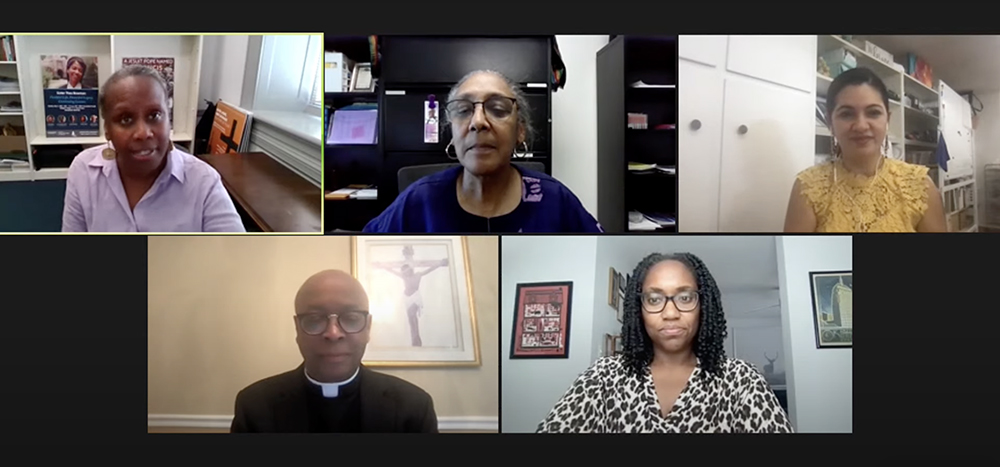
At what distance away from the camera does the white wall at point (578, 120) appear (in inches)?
142

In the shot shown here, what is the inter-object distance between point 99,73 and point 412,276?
155 cm

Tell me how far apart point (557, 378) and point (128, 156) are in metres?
2.01

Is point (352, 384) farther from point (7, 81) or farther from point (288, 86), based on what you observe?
point (7, 81)

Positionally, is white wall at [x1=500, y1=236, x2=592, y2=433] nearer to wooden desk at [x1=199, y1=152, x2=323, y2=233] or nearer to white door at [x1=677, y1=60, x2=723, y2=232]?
white door at [x1=677, y1=60, x2=723, y2=232]

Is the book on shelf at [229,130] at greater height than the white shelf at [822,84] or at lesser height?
lesser

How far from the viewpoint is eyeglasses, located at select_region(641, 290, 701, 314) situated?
12.0ft

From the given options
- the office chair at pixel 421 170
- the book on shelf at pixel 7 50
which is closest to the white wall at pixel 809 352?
the office chair at pixel 421 170

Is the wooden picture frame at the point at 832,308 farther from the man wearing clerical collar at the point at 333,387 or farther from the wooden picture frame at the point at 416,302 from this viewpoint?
the man wearing clerical collar at the point at 333,387

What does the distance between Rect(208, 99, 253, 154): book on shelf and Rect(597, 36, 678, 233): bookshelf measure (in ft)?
4.81

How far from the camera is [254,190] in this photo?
11.8ft

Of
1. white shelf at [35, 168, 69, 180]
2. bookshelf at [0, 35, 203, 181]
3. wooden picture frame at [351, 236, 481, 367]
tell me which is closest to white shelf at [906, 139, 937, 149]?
wooden picture frame at [351, 236, 481, 367]

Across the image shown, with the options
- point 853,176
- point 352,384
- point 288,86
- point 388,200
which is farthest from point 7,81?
point 853,176

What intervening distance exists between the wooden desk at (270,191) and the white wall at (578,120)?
1035mm

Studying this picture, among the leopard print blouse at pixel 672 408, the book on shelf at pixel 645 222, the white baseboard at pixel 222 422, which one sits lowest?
the white baseboard at pixel 222 422
